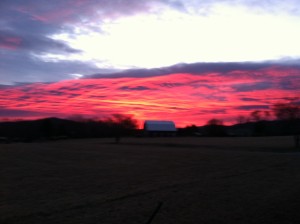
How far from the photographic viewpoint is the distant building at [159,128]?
15688 centimetres

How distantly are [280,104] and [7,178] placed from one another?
5526 cm

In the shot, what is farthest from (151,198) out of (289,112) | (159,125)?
(159,125)

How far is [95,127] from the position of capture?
162750 mm

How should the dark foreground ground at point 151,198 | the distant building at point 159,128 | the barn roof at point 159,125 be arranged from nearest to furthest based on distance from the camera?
the dark foreground ground at point 151,198, the distant building at point 159,128, the barn roof at point 159,125

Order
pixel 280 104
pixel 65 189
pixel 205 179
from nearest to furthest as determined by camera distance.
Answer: pixel 65 189
pixel 205 179
pixel 280 104

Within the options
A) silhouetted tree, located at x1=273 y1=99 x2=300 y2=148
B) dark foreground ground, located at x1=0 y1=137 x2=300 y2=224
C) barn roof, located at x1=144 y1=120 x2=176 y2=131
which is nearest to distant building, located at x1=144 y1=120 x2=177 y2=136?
barn roof, located at x1=144 y1=120 x2=176 y2=131

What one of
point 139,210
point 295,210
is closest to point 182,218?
point 139,210

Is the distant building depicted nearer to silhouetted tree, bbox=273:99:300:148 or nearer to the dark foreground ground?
silhouetted tree, bbox=273:99:300:148

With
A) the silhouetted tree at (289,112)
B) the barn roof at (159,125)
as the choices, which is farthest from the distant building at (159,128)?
the silhouetted tree at (289,112)

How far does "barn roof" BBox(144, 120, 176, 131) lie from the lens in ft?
521

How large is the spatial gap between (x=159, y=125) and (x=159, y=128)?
Result: 229cm

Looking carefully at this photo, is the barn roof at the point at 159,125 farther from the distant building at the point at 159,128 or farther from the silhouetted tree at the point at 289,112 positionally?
the silhouetted tree at the point at 289,112

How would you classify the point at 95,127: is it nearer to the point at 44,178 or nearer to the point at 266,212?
the point at 44,178

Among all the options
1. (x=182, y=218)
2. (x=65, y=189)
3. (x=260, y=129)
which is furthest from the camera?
(x=260, y=129)
